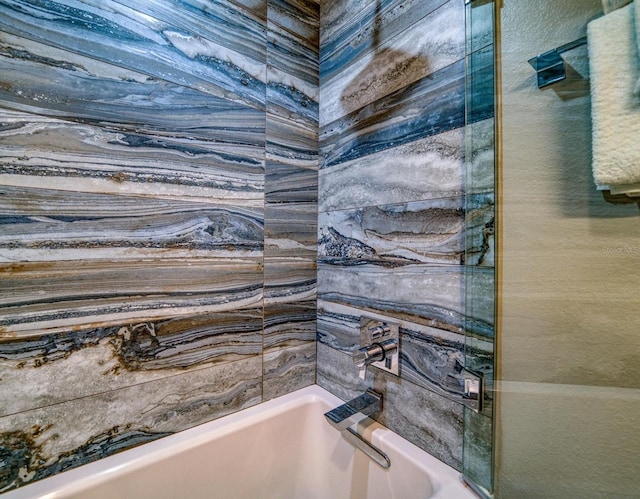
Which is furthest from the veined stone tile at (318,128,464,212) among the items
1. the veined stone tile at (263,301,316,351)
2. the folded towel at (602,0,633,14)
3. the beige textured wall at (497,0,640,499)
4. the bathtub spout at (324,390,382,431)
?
the bathtub spout at (324,390,382,431)

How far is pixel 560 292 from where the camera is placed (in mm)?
672

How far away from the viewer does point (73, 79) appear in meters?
0.81

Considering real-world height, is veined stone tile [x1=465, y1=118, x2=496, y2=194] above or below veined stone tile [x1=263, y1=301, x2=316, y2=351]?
above

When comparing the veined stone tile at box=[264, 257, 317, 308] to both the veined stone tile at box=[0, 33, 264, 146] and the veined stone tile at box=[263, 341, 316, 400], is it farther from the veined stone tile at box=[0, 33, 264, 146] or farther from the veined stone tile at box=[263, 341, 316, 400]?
the veined stone tile at box=[0, 33, 264, 146]

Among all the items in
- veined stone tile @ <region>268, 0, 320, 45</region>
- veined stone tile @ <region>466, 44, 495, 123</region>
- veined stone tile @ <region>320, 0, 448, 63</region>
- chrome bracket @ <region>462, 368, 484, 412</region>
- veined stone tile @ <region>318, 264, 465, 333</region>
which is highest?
veined stone tile @ <region>268, 0, 320, 45</region>

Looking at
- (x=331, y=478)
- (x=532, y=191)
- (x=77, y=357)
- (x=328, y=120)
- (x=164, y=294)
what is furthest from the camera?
(x=328, y=120)

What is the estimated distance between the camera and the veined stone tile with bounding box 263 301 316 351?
117 centimetres

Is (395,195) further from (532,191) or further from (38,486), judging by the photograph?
(38,486)

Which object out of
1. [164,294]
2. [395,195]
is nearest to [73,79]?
[164,294]

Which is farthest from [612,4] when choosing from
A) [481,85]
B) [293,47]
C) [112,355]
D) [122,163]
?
[112,355]

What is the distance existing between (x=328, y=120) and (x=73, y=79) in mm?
877

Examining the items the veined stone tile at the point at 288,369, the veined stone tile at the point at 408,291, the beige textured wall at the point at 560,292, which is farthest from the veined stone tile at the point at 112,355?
the beige textured wall at the point at 560,292

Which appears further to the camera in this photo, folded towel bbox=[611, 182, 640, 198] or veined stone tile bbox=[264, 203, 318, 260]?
veined stone tile bbox=[264, 203, 318, 260]

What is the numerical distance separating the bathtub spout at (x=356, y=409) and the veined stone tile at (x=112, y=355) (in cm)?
39
